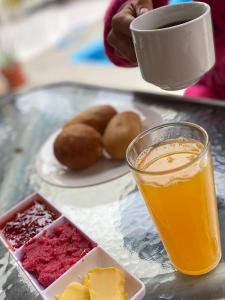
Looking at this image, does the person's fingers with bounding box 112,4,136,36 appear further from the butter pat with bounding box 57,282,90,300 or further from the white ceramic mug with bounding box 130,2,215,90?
the butter pat with bounding box 57,282,90,300

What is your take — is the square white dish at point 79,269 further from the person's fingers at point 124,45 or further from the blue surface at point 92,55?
the blue surface at point 92,55

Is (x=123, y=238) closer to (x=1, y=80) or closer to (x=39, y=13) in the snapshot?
(x=1, y=80)

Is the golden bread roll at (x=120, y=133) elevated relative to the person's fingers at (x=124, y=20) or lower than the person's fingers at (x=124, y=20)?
lower

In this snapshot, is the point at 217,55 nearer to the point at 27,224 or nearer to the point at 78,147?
the point at 78,147

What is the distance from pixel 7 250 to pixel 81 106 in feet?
1.43

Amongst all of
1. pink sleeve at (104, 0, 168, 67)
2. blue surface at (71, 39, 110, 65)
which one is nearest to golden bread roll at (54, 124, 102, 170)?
pink sleeve at (104, 0, 168, 67)

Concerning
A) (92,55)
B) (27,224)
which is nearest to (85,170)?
(27,224)

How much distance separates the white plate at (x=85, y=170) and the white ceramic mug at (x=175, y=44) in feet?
0.75

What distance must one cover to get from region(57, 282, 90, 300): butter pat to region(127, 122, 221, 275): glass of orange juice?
0.10m

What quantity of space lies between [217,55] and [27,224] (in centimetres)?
50

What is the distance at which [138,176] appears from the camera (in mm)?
421

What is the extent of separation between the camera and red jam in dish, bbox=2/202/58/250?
0.59 metres

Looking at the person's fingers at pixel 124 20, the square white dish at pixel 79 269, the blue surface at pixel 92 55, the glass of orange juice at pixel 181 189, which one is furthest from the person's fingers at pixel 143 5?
→ the blue surface at pixel 92 55

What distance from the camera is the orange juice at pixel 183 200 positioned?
16.1 inches
